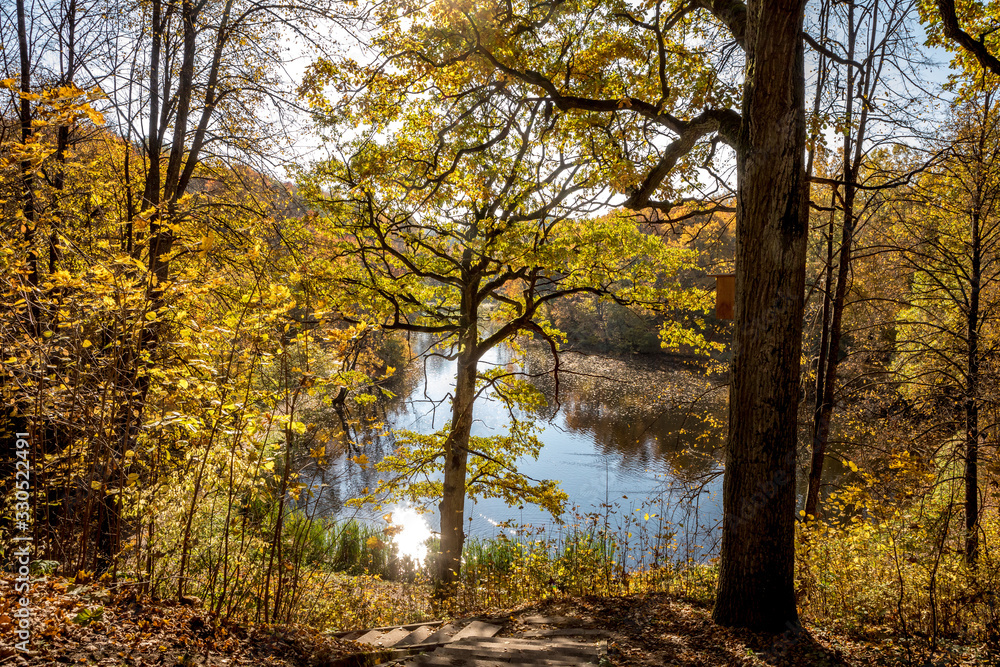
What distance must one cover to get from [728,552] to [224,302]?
250 inches

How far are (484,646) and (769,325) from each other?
2.81 metres

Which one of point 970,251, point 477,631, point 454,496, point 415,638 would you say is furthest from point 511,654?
point 970,251

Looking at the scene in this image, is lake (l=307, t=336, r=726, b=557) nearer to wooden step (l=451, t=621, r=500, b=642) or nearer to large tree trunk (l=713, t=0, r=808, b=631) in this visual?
wooden step (l=451, t=621, r=500, b=642)

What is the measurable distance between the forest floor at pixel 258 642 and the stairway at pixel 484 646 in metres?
0.17

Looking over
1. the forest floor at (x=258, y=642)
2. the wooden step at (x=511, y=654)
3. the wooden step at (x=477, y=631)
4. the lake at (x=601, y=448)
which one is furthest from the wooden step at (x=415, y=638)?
the lake at (x=601, y=448)

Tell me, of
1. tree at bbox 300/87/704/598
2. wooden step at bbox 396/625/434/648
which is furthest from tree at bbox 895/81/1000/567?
wooden step at bbox 396/625/434/648

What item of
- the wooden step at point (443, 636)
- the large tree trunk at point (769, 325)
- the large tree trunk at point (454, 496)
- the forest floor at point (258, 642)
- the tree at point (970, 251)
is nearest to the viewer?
the forest floor at point (258, 642)

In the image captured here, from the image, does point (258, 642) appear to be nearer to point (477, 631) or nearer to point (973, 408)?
point (477, 631)

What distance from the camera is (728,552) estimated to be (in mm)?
3658

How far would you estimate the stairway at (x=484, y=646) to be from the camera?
2.92 m

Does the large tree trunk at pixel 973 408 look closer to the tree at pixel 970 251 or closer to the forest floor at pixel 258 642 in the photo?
the tree at pixel 970 251

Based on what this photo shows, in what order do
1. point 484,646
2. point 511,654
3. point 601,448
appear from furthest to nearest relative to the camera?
point 601,448 → point 484,646 → point 511,654

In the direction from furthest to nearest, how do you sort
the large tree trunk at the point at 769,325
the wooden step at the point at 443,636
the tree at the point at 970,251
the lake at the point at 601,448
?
the lake at the point at 601,448 < the tree at the point at 970,251 < the wooden step at the point at 443,636 < the large tree trunk at the point at 769,325

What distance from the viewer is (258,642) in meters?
2.86
